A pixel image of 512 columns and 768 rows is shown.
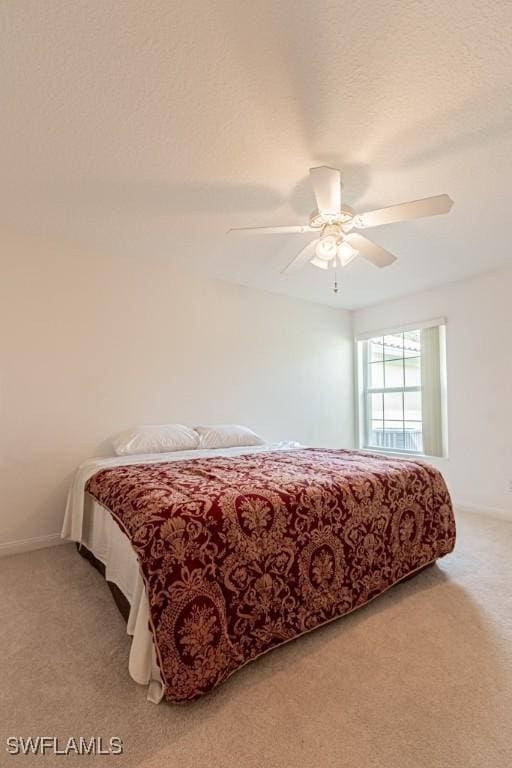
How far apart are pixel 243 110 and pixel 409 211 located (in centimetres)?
96

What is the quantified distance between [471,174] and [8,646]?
11.1 feet

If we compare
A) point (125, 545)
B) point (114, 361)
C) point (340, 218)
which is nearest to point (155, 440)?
point (114, 361)

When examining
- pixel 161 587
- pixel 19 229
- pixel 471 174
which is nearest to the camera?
pixel 161 587

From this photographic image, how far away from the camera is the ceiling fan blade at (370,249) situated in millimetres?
2178

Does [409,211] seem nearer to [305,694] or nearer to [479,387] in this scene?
[305,694]

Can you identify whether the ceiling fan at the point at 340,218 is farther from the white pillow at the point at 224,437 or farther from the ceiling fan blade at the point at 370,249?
the white pillow at the point at 224,437

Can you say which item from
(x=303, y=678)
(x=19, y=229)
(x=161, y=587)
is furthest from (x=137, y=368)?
(x=303, y=678)

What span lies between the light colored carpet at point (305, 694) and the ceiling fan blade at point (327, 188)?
6.92 feet

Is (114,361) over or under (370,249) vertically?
under

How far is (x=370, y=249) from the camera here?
7.51ft

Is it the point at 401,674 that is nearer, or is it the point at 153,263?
the point at 401,674

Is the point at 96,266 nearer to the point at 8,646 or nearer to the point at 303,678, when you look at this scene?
the point at 8,646

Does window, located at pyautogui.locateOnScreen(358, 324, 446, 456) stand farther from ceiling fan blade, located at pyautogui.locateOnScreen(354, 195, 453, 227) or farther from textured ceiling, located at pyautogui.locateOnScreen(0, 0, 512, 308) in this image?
ceiling fan blade, located at pyautogui.locateOnScreen(354, 195, 453, 227)

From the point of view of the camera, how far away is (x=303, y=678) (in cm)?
140
